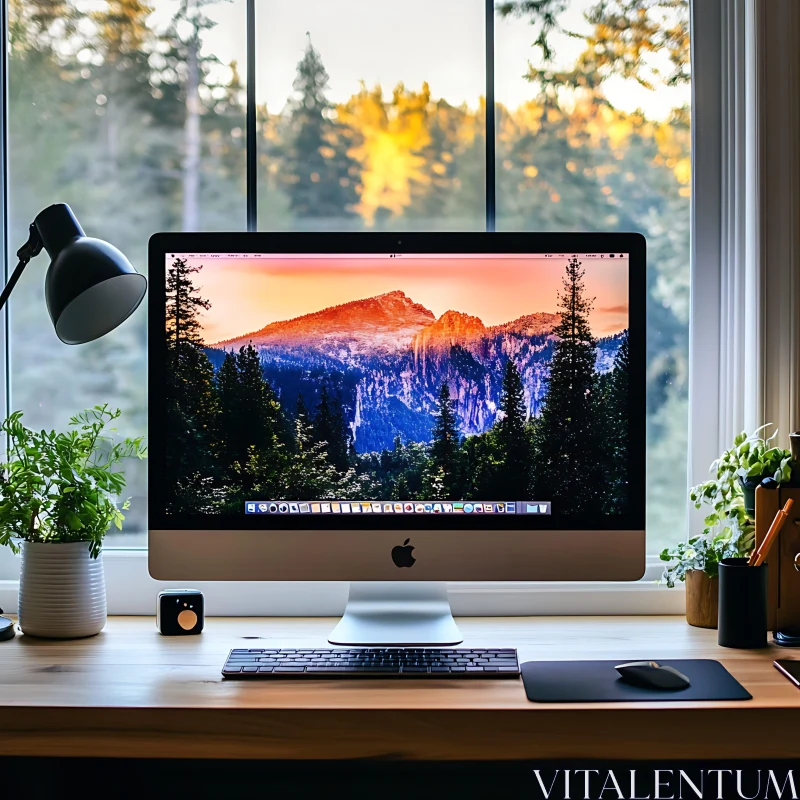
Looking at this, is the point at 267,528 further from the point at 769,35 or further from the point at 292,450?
the point at 769,35

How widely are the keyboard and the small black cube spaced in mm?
210

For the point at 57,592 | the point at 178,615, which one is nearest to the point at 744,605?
the point at 178,615

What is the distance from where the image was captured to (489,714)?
983 millimetres

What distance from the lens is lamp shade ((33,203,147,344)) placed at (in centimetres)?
130

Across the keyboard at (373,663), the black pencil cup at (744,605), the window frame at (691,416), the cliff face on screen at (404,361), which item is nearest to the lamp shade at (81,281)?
the cliff face on screen at (404,361)

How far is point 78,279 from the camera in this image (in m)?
1.30

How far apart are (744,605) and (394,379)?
672 mm

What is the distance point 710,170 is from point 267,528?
1.13 metres

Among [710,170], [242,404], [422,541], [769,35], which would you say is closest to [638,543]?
[422,541]

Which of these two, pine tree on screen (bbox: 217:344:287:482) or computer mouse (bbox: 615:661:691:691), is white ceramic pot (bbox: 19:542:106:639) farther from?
computer mouse (bbox: 615:661:691:691)

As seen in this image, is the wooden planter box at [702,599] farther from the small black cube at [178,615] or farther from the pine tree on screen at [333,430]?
the small black cube at [178,615]

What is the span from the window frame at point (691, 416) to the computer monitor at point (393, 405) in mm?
287

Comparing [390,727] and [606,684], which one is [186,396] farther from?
[606,684]

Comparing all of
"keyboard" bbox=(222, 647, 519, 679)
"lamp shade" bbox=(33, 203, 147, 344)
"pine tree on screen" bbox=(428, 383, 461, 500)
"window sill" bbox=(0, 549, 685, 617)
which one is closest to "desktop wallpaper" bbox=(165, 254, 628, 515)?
"pine tree on screen" bbox=(428, 383, 461, 500)
